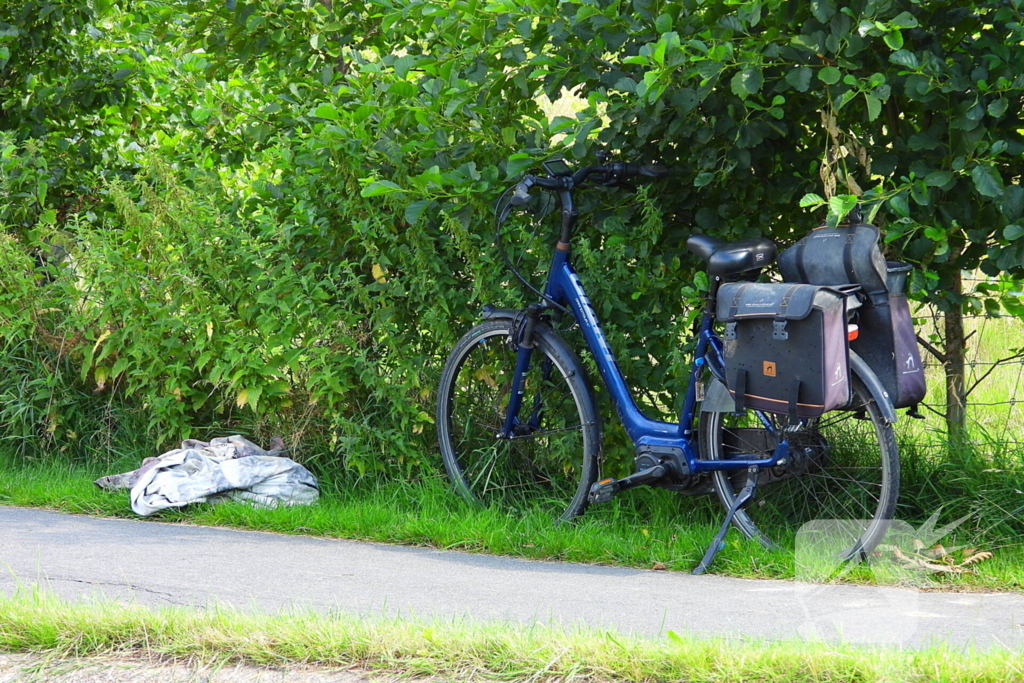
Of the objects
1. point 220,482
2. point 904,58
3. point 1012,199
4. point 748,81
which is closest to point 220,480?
point 220,482

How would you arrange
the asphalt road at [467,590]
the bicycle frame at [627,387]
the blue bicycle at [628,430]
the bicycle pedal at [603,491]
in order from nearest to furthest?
1. the asphalt road at [467,590]
2. the blue bicycle at [628,430]
3. the bicycle frame at [627,387]
4. the bicycle pedal at [603,491]

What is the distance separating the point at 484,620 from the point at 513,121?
265cm

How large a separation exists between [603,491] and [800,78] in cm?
184

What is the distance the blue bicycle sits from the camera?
4328mm

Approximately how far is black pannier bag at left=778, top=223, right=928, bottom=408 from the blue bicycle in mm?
140

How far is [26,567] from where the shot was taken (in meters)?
4.43

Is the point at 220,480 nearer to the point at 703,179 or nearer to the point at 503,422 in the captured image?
the point at 503,422

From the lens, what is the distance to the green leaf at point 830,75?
4148 millimetres

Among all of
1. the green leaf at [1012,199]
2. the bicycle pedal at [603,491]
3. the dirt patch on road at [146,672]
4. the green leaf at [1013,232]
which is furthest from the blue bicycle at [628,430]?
the dirt patch on road at [146,672]

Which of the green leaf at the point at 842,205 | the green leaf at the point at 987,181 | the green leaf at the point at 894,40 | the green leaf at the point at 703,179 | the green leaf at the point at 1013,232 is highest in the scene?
the green leaf at the point at 894,40

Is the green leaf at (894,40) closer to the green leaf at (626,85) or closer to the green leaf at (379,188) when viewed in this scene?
the green leaf at (626,85)

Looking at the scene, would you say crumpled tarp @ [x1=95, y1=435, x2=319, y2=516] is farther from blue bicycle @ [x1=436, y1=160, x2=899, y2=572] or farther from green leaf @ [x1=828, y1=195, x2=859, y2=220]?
green leaf @ [x1=828, y1=195, x2=859, y2=220]

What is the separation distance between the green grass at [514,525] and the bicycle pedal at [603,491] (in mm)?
147

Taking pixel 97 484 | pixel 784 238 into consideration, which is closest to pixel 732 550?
pixel 784 238
